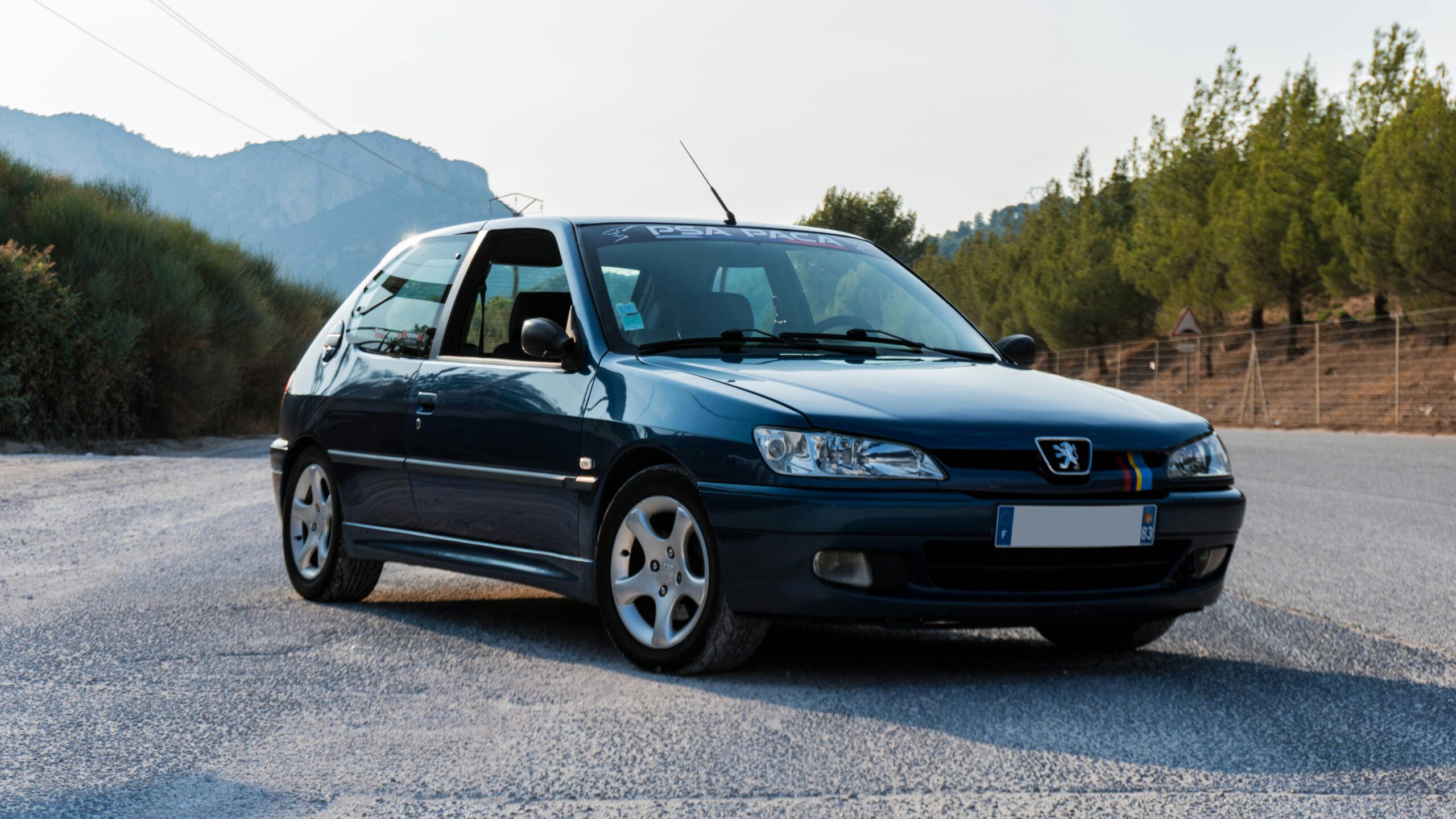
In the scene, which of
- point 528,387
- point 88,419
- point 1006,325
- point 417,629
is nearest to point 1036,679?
point 528,387

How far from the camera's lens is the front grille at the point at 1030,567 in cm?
477

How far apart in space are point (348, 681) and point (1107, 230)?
Answer: 5888 centimetres

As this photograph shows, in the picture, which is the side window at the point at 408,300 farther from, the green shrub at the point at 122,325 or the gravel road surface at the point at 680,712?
the green shrub at the point at 122,325

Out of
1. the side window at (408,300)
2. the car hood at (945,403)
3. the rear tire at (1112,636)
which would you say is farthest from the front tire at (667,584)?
the side window at (408,300)

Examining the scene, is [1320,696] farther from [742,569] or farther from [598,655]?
[598,655]

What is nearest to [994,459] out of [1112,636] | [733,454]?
[733,454]

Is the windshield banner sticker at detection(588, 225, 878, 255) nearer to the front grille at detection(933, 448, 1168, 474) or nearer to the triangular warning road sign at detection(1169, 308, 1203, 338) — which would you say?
the front grille at detection(933, 448, 1168, 474)

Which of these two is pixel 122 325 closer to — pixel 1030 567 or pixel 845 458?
pixel 845 458

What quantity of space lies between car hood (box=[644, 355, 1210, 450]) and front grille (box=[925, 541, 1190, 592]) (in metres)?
0.32

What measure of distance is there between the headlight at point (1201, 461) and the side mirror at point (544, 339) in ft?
7.04

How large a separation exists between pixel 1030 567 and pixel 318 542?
356cm

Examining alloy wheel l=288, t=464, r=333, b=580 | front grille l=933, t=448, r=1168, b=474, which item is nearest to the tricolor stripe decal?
front grille l=933, t=448, r=1168, b=474

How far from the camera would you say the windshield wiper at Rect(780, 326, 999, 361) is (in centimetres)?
596

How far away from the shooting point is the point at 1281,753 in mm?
4074
